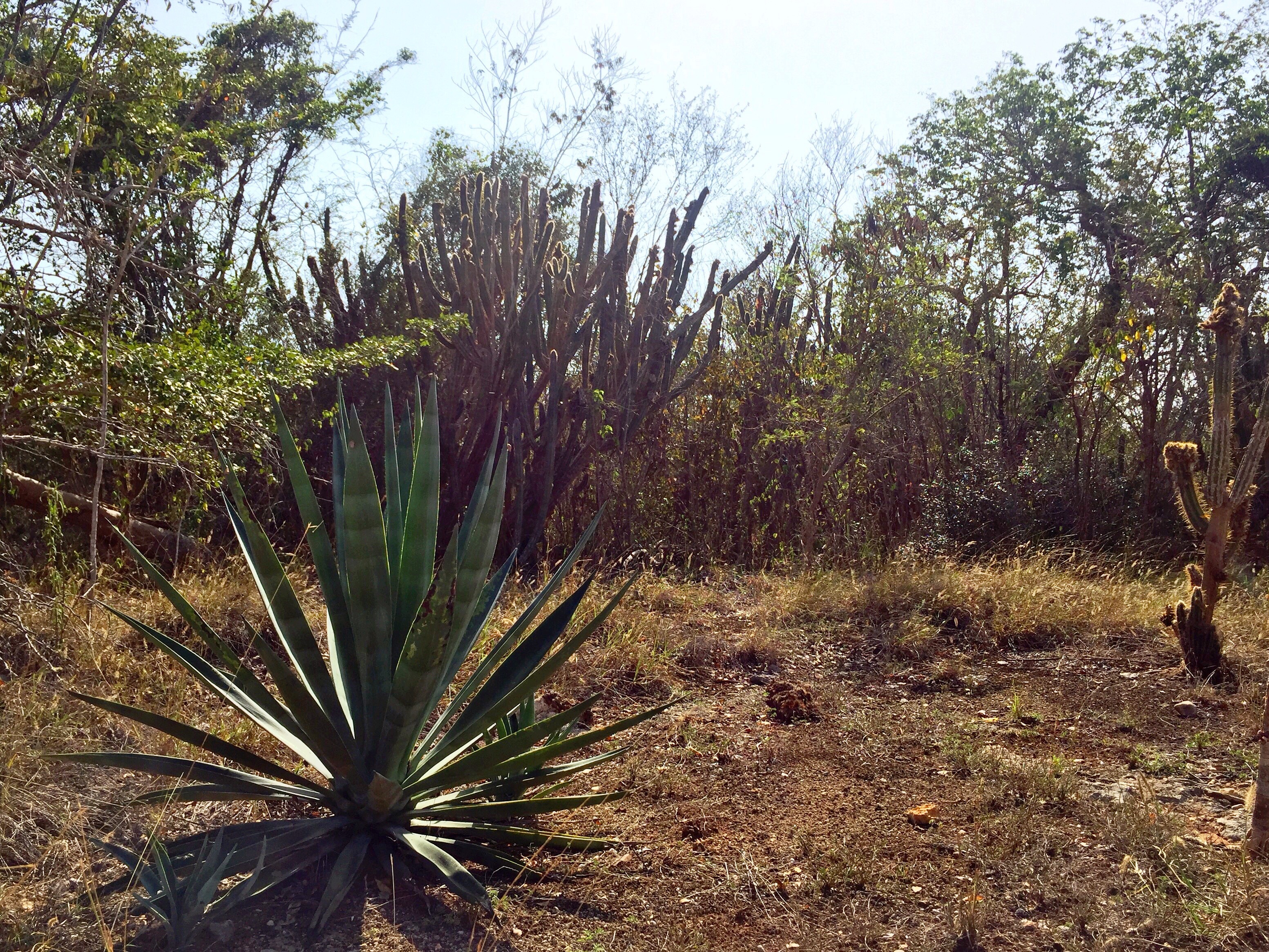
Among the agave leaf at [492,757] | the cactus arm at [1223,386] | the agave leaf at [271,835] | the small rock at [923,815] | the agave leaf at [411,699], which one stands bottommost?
the small rock at [923,815]

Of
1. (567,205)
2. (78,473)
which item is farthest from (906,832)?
(567,205)

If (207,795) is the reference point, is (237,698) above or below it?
above

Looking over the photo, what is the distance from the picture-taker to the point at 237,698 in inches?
104

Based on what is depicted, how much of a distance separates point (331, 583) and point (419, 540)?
0.28 metres

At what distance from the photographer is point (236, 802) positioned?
3.04m

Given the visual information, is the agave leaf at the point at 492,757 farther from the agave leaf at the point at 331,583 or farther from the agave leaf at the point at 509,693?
the agave leaf at the point at 331,583

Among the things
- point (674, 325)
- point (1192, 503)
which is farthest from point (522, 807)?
point (674, 325)

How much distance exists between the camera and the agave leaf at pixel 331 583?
2.63 metres

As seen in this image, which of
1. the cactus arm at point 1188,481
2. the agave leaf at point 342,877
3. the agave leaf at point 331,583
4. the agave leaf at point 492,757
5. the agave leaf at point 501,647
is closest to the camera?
the agave leaf at point 342,877

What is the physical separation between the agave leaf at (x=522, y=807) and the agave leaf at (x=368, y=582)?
313 mm

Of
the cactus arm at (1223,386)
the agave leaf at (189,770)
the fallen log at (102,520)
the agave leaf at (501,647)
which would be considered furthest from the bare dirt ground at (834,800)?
the cactus arm at (1223,386)

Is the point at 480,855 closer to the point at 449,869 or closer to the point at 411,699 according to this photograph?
the point at 449,869

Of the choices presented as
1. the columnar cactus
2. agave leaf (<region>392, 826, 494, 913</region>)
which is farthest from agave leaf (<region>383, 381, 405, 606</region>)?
the columnar cactus

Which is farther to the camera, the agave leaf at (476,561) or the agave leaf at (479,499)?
the agave leaf at (479,499)
